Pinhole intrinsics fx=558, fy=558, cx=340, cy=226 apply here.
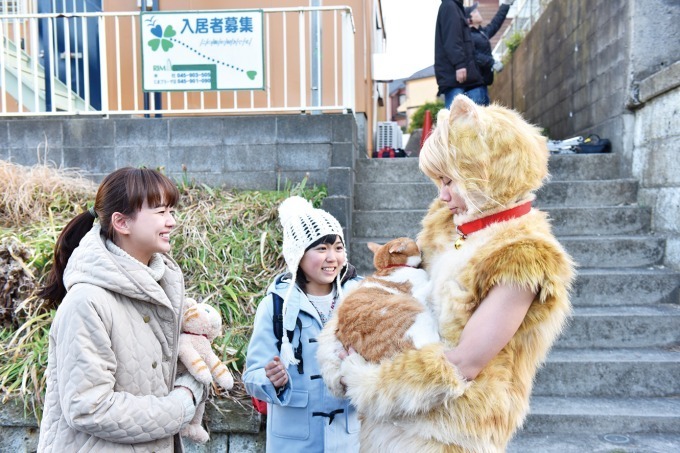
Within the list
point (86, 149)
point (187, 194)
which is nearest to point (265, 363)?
point (187, 194)

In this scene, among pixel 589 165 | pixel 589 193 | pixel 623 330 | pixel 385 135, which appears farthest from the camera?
pixel 385 135

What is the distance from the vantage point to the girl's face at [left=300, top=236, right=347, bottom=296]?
229 cm

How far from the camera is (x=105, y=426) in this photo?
5.73ft

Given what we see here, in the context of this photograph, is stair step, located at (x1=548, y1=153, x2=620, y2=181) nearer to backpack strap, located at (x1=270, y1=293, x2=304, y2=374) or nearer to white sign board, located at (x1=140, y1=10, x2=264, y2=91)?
white sign board, located at (x1=140, y1=10, x2=264, y2=91)

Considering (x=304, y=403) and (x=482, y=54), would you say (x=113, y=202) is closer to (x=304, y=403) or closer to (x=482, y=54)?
(x=304, y=403)

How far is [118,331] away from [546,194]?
442 centimetres

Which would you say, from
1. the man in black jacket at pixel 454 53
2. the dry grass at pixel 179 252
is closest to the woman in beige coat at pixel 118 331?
the dry grass at pixel 179 252

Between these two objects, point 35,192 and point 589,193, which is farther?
point 589,193

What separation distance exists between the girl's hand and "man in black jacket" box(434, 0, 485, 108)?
15.8 feet

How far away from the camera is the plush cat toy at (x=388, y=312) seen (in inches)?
68.6

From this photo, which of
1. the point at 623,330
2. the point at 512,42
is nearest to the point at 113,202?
the point at 623,330

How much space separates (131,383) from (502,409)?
1.21 meters

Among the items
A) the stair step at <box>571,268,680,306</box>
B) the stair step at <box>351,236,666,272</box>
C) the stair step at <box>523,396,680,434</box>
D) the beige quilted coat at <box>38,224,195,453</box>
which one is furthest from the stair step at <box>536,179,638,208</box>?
the beige quilted coat at <box>38,224,195,453</box>

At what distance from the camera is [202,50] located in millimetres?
5578
